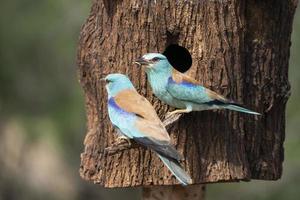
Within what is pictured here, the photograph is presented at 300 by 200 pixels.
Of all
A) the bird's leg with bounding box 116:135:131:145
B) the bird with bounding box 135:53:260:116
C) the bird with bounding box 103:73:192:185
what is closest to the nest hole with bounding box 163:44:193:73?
the bird with bounding box 135:53:260:116

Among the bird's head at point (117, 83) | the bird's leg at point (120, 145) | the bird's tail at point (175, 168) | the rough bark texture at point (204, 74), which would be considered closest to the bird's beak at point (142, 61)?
the bird's head at point (117, 83)

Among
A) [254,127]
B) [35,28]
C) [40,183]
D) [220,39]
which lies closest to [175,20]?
[220,39]

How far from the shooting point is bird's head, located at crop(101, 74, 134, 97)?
5957 millimetres

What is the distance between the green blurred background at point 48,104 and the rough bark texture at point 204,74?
5.22m

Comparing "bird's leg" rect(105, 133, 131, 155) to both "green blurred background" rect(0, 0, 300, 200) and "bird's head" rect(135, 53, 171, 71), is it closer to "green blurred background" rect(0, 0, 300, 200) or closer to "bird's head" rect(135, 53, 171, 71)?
"bird's head" rect(135, 53, 171, 71)

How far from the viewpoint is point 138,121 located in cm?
578

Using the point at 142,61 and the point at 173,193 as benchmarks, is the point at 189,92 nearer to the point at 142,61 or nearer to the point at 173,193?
the point at 142,61

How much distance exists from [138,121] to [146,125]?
0.19ft

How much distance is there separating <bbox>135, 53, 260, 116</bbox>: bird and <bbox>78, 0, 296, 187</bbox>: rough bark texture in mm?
199

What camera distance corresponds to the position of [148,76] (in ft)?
19.9

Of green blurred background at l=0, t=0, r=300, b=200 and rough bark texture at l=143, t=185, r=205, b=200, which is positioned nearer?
rough bark texture at l=143, t=185, r=205, b=200

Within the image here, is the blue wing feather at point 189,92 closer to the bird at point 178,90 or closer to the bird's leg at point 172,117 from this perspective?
the bird at point 178,90

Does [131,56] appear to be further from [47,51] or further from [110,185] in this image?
[47,51]

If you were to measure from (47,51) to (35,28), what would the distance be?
401mm
